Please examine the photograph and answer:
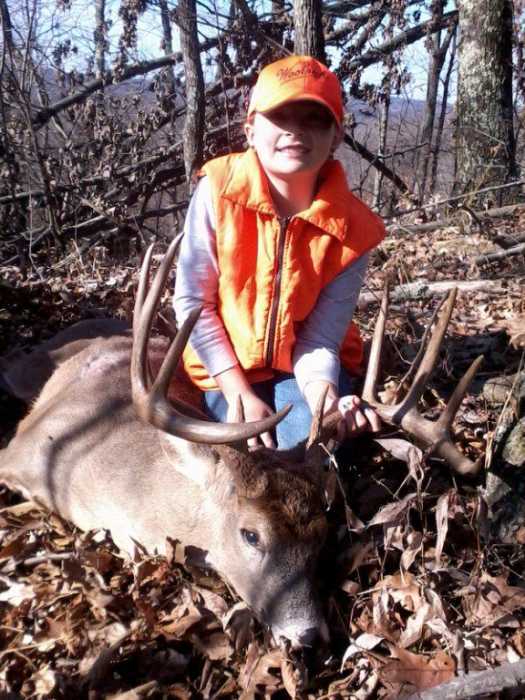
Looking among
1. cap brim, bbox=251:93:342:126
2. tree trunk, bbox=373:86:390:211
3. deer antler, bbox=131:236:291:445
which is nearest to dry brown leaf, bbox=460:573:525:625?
deer antler, bbox=131:236:291:445

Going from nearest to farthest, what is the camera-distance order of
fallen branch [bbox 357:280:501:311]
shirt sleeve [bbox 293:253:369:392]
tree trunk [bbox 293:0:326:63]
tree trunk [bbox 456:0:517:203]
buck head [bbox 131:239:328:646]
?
1. buck head [bbox 131:239:328:646]
2. shirt sleeve [bbox 293:253:369:392]
3. fallen branch [bbox 357:280:501:311]
4. tree trunk [bbox 293:0:326:63]
5. tree trunk [bbox 456:0:517:203]

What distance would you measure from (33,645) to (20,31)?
6.26 m

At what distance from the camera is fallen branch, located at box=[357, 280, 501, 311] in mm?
4836

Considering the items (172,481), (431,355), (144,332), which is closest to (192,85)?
(144,332)

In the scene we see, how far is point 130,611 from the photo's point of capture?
8.98 ft

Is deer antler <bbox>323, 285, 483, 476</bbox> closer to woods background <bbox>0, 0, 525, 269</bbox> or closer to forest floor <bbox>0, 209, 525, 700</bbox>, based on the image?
forest floor <bbox>0, 209, 525, 700</bbox>

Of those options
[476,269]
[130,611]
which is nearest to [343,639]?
[130,611]

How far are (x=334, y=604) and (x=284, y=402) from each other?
1202mm

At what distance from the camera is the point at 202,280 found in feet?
11.8

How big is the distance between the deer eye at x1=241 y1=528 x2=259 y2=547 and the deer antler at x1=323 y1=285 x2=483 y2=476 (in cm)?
57

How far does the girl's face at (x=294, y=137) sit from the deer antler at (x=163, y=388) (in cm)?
77

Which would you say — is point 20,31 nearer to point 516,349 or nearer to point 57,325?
point 57,325

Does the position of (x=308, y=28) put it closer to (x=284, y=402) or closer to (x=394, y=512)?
(x=284, y=402)

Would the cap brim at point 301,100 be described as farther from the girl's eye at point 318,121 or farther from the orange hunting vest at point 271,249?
the orange hunting vest at point 271,249
